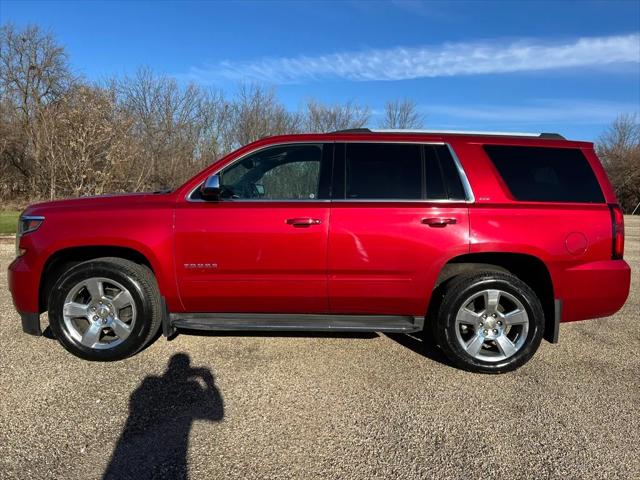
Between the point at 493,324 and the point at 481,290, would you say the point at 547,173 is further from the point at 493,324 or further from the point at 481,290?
the point at 493,324

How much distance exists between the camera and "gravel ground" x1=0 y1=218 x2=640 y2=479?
2.58 m

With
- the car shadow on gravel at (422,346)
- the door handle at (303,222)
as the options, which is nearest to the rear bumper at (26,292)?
the door handle at (303,222)

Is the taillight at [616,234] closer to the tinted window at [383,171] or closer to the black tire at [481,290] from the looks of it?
the black tire at [481,290]

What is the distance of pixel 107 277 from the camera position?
12.6 feet

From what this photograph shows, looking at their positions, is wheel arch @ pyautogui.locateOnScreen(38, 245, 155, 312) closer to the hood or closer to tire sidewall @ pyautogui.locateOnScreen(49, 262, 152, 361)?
tire sidewall @ pyautogui.locateOnScreen(49, 262, 152, 361)

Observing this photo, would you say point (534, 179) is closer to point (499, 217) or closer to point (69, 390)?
point (499, 217)

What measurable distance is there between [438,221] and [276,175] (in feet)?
4.69

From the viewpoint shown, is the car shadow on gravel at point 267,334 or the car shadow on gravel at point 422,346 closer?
the car shadow on gravel at point 422,346

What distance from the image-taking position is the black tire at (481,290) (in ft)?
12.4

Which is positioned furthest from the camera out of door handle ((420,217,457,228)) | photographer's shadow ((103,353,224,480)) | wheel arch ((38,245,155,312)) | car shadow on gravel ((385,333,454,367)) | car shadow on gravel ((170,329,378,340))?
car shadow on gravel ((170,329,378,340))

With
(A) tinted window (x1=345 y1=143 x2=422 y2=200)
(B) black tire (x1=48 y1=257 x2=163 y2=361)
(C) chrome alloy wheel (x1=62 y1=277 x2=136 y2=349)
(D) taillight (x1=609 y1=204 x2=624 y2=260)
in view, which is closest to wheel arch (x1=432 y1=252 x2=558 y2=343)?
(D) taillight (x1=609 y1=204 x2=624 y2=260)

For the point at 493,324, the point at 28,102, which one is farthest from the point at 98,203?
the point at 28,102

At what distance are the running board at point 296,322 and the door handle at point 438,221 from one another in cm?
81

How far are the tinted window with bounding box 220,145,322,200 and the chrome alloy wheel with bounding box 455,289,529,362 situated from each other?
1.62 metres
